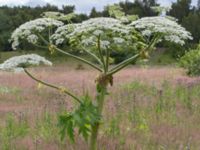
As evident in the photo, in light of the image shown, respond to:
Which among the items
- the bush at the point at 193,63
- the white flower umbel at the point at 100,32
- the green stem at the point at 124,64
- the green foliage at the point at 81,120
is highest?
the white flower umbel at the point at 100,32

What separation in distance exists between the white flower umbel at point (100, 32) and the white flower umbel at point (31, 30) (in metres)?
0.19

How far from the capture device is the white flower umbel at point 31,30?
6.03 metres

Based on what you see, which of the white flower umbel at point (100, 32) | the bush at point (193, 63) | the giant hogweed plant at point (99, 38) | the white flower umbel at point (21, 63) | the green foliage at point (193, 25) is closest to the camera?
the white flower umbel at point (100, 32)

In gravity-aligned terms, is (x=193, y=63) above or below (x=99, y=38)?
below

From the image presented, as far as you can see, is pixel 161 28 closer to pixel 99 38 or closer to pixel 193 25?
pixel 99 38

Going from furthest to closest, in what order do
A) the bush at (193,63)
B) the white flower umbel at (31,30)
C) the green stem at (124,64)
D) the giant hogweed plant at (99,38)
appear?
the bush at (193,63) < the white flower umbel at (31,30) < the green stem at (124,64) < the giant hogweed plant at (99,38)

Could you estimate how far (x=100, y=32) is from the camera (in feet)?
17.6

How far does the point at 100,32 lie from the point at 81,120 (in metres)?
0.95

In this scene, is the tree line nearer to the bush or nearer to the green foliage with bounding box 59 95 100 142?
the bush

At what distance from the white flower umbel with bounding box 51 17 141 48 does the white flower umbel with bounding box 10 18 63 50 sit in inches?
7.3

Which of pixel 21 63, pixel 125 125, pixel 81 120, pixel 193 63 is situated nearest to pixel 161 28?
pixel 81 120

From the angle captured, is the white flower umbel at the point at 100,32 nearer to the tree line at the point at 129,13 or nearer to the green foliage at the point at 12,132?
the green foliage at the point at 12,132

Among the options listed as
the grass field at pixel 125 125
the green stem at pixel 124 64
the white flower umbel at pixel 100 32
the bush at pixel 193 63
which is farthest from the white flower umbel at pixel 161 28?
the bush at pixel 193 63

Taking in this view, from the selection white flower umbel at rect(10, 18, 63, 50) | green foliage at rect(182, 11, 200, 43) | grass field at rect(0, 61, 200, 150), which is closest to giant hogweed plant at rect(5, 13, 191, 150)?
white flower umbel at rect(10, 18, 63, 50)
